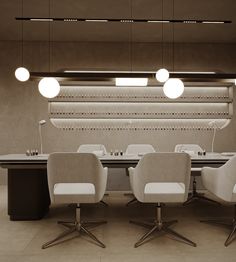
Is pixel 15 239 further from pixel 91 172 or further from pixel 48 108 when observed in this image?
pixel 48 108

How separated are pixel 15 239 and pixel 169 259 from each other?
1.51 meters

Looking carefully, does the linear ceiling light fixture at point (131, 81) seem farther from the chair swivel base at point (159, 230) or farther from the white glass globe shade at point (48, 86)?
the chair swivel base at point (159, 230)

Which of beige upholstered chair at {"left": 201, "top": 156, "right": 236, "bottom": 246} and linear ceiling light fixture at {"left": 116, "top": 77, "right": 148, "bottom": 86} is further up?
linear ceiling light fixture at {"left": 116, "top": 77, "right": 148, "bottom": 86}

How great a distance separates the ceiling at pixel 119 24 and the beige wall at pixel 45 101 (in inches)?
8.2

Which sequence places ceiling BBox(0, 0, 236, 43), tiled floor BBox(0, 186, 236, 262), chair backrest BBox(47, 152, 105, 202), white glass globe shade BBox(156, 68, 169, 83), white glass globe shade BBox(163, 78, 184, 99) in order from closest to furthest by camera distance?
tiled floor BBox(0, 186, 236, 262), chair backrest BBox(47, 152, 105, 202), white glass globe shade BBox(163, 78, 184, 99), white glass globe shade BBox(156, 68, 169, 83), ceiling BBox(0, 0, 236, 43)

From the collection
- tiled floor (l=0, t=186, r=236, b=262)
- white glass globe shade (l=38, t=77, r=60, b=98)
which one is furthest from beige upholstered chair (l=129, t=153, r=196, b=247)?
white glass globe shade (l=38, t=77, r=60, b=98)

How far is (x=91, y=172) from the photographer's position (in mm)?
2486

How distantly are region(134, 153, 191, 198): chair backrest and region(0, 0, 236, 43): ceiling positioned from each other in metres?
2.65

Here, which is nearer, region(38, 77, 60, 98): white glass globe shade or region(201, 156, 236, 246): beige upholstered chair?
region(201, 156, 236, 246): beige upholstered chair

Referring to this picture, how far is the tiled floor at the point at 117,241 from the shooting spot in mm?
2285

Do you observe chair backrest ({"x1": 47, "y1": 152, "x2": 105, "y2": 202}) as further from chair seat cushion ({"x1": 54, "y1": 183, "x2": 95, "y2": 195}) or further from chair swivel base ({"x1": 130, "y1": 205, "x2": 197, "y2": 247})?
chair swivel base ({"x1": 130, "y1": 205, "x2": 197, "y2": 247})

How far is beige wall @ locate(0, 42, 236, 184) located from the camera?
18.5 feet

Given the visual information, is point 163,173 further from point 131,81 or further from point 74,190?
point 131,81

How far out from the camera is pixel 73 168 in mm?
2477
